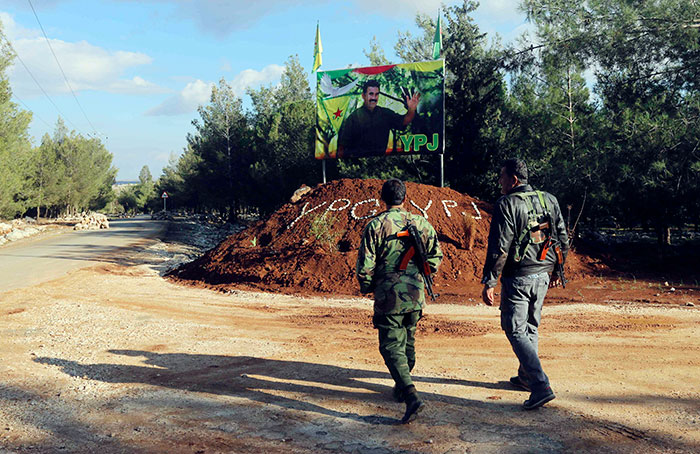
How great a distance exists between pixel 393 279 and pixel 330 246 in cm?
909

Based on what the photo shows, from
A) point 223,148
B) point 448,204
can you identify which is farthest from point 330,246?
point 223,148

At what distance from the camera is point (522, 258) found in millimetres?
4648

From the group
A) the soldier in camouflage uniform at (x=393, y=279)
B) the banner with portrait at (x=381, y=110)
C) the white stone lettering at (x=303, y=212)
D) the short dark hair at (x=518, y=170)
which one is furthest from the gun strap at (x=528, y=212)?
the banner with portrait at (x=381, y=110)

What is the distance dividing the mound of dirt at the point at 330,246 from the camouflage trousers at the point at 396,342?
6261 millimetres

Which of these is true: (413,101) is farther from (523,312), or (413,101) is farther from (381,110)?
(523,312)

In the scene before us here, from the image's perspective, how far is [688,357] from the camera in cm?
600

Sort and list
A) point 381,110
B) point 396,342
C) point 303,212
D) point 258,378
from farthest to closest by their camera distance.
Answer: point 381,110
point 303,212
point 258,378
point 396,342

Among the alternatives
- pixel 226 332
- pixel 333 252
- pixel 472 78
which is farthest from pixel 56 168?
pixel 226 332

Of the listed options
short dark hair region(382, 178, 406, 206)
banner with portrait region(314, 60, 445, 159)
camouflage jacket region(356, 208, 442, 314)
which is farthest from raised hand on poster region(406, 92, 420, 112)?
camouflage jacket region(356, 208, 442, 314)

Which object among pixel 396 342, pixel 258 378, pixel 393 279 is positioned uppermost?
pixel 393 279

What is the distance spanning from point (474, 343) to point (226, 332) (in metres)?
3.52

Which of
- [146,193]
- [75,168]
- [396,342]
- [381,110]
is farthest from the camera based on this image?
[146,193]

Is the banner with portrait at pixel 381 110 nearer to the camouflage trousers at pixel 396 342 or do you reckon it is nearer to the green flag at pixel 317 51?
the green flag at pixel 317 51

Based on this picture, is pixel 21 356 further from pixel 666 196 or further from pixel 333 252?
pixel 666 196
